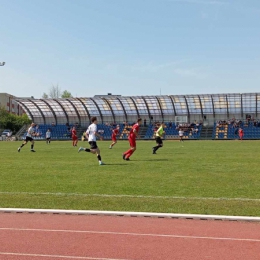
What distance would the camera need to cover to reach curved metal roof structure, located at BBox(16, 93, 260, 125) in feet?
188

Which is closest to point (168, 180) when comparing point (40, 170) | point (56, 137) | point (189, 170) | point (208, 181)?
point (208, 181)

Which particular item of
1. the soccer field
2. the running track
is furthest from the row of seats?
the running track

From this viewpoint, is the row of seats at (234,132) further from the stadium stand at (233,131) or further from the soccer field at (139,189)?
the soccer field at (139,189)

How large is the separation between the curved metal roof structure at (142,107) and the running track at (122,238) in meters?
50.3

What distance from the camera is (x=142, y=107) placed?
199 ft

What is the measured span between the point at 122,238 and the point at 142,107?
54.8 metres

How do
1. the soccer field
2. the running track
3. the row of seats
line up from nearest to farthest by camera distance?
1. the running track
2. the soccer field
3. the row of seats

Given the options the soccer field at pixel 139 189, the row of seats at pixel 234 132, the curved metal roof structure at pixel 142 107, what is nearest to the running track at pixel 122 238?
the soccer field at pixel 139 189

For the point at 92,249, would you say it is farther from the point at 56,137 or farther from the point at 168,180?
the point at 56,137

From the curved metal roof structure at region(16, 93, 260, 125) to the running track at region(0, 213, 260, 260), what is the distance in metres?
50.3

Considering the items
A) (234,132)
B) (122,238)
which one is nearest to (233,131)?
(234,132)

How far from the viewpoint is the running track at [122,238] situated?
5.39m

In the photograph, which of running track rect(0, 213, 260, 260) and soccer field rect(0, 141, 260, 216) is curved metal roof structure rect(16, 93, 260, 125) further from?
running track rect(0, 213, 260, 260)

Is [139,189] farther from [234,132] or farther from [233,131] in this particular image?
[233,131]
